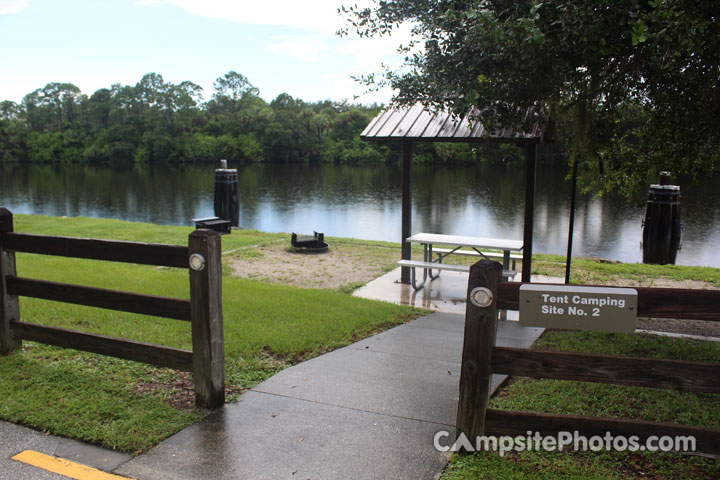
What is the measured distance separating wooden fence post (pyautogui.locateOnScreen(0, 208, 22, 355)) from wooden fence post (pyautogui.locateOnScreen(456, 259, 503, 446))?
408cm

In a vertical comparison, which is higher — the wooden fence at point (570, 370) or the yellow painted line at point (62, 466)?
the wooden fence at point (570, 370)

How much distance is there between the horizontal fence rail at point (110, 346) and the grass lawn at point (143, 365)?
0.86ft

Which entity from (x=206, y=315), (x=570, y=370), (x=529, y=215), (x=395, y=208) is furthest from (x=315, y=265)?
(x=395, y=208)

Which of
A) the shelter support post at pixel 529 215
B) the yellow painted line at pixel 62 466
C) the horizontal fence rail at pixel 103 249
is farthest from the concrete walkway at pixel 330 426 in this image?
the shelter support post at pixel 529 215

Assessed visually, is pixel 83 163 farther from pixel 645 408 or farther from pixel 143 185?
pixel 645 408

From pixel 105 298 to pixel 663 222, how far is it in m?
10.6

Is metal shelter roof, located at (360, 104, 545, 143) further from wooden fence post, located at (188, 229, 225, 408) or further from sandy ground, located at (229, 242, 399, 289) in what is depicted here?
wooden fence post, located at (188, 229, 225, 408)

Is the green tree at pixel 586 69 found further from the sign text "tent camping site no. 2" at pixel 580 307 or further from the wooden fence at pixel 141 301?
the wooden fence at pixel 141 301

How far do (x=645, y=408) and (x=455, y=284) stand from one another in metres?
5.55

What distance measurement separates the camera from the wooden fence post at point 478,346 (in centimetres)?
352

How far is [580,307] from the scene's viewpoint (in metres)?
3.31

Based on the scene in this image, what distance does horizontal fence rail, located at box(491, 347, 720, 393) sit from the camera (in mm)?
3229

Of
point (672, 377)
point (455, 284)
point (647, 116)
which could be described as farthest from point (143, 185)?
point (672, 377)

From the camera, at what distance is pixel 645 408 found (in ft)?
14.4
